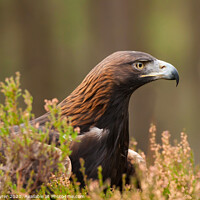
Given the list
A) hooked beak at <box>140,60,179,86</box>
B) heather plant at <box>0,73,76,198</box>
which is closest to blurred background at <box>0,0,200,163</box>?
hooked beak at <box>140,60,179,86</box>

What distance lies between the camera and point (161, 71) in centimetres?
406

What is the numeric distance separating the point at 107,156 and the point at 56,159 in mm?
1077

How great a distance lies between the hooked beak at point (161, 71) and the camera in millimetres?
4031

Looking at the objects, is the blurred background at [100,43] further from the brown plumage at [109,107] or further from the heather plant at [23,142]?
the heather plant at [23,142]

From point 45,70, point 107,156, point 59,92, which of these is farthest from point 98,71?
point 59,92

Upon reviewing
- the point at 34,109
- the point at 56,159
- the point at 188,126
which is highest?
the point at 56,159

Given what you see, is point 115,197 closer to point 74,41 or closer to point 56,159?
point 56,159

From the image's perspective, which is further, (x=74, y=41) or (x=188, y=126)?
(x=188, y=126)

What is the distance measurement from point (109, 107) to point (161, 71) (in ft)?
1.80

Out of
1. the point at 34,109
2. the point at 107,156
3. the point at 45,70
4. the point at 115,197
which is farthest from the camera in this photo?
the point at 45,70

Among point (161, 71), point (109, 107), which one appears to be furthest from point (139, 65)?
point (109, 107)

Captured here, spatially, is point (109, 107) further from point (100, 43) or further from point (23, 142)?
point (100, 43)

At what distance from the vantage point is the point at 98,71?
395cm

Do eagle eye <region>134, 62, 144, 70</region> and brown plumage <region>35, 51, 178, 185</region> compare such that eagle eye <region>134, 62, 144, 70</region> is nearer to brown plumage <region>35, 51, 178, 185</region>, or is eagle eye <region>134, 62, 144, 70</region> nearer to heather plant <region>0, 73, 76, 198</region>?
brown plumage <region>35, 51, 178, 185</region>
